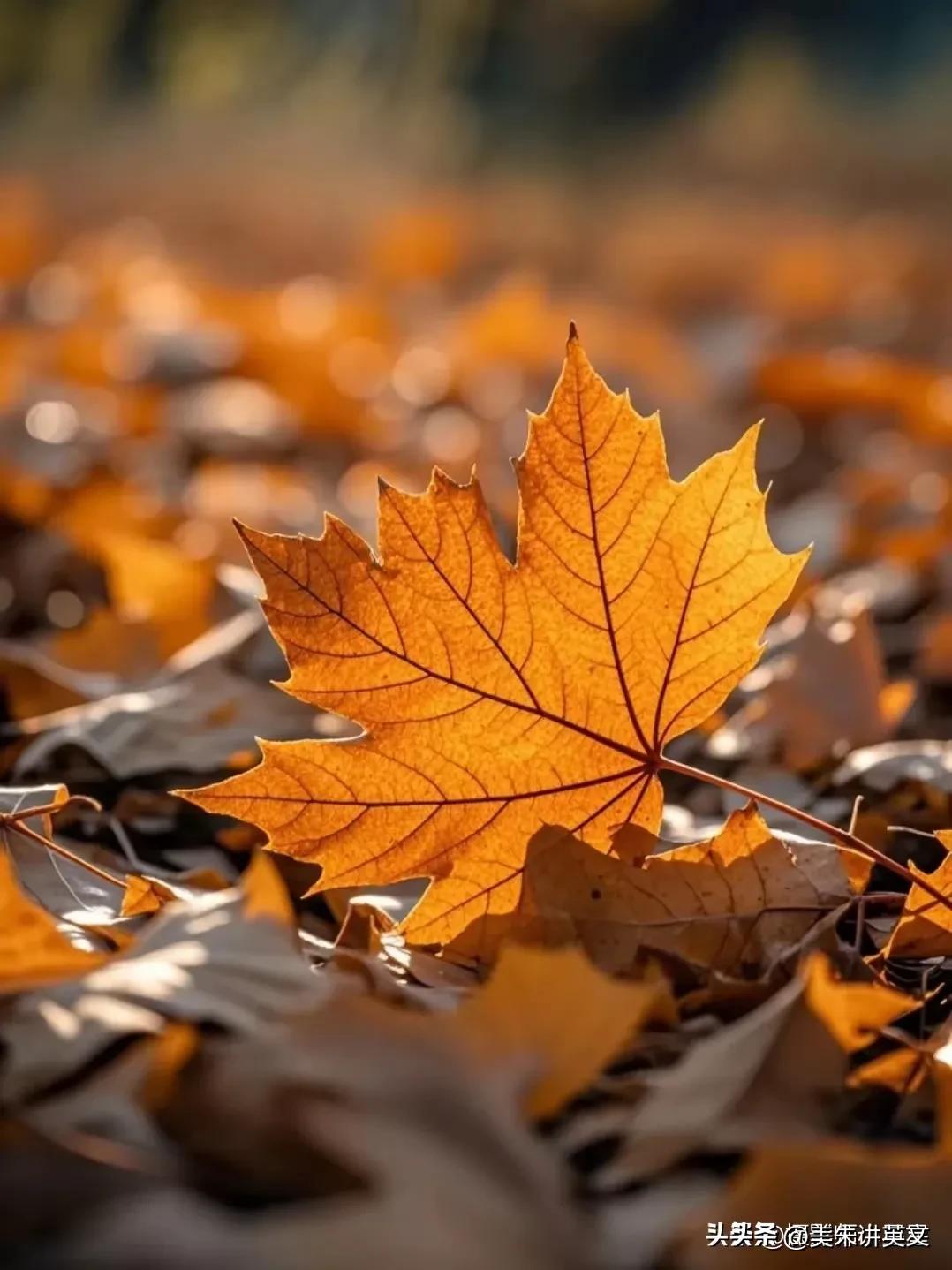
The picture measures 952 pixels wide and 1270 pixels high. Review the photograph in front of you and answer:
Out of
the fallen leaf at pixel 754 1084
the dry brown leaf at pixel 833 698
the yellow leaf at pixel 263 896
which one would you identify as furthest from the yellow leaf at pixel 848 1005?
the dry brown leaf at pixel 833 698

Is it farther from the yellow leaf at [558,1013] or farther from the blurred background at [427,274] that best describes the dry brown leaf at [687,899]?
the blurred background at [427,274]

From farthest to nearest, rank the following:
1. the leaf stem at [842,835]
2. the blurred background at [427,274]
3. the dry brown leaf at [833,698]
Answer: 1. the blurred background at [427,274]
2. the dry brown leaf at [833,698]
3. the leaf stem at [842,835]

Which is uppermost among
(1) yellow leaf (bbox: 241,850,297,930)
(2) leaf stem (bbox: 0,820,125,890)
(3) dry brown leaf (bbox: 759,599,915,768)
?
(3) dry brown leaf (bbox: 759,599,915,768)

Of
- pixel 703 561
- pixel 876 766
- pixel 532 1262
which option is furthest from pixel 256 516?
pixel 532 1262

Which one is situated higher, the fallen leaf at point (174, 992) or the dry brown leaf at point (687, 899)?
the dry brown leaf at point (687, 899)

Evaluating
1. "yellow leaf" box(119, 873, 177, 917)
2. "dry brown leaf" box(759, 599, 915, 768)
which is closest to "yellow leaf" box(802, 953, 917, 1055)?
"yellow leaf" box(119, 873, 177, 917)

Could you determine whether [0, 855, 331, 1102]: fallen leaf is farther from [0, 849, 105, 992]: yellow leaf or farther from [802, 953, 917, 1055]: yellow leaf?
[802, 953, 917, 1055]: yellow leaf
